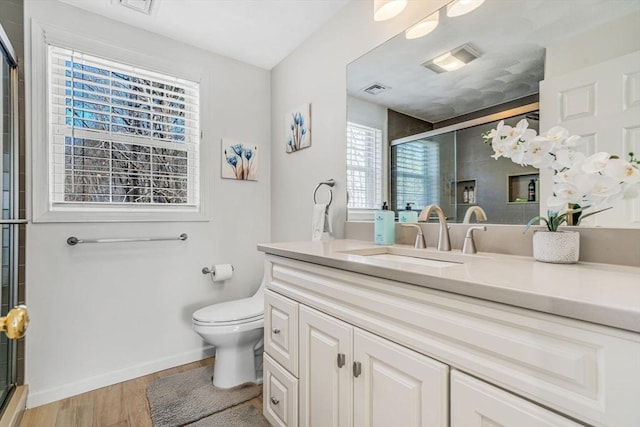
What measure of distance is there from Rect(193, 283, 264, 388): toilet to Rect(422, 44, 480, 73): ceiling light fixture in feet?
5.40

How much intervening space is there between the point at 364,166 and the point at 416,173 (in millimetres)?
335

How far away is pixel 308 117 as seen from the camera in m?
2.14

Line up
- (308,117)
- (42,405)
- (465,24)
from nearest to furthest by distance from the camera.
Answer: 1. (465,24)
2. (42,405)
3. (308,117)

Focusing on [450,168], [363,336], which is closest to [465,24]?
[450,168]

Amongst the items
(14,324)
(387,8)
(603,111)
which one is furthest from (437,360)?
(387,8)

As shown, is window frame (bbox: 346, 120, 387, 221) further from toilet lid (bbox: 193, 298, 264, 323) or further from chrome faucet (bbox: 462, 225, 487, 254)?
toilet lid (bbox: 193, 298, 264, 323)

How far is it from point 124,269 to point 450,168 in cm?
203

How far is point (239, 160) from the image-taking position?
2.42m

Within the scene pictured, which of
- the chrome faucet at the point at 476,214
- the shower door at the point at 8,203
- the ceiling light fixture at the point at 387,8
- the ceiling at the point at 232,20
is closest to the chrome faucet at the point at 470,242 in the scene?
the chrome faucet at the point at 476,214

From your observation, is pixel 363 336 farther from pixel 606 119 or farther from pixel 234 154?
pixel 234 154

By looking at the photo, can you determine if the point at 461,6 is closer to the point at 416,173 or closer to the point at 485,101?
the point at 485,101

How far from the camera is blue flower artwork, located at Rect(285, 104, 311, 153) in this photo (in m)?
2.14

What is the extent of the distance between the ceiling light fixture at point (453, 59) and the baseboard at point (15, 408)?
257cm

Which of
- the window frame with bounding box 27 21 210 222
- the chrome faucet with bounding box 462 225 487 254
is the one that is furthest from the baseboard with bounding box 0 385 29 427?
the chrome faucet with bounding box 462 225 487 254
